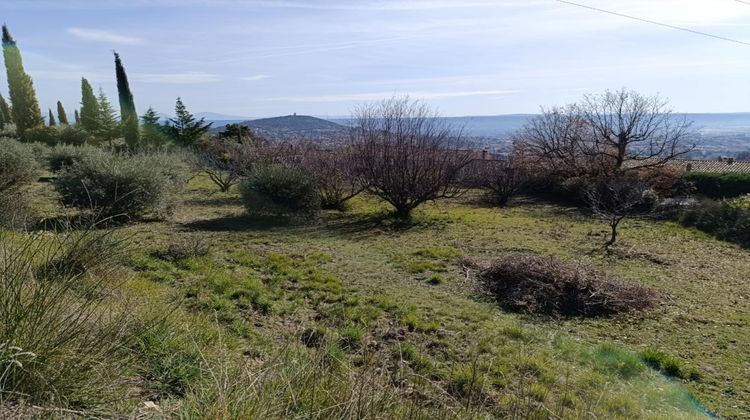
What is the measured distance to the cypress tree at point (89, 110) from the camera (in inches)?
1062

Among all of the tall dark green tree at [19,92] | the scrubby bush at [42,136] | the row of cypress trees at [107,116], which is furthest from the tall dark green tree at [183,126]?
the tall dark green tree at [19,92]

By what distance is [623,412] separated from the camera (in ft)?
11.1

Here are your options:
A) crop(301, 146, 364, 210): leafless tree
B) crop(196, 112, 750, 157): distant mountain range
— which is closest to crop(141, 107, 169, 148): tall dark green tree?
crop(196, 112, 750, 157): distant mountain range

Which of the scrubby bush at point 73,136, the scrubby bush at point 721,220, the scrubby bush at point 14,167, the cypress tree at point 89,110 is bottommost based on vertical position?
the scrubby bush at point 721,220

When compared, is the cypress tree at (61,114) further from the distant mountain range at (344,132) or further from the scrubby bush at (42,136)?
the distant mountain range at (344,132)

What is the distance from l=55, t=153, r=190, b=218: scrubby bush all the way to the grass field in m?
0.56

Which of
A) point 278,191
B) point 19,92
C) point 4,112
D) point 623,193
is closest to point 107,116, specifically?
point 19,92

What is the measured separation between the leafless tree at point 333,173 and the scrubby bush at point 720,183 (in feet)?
37.0

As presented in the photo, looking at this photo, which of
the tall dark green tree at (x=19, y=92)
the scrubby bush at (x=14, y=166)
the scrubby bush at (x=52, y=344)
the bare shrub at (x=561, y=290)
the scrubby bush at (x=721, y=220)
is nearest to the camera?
the scrubby bush at (x=52, y=344)

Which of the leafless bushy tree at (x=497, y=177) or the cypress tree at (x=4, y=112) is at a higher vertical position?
the cypress tree at (x=4, y=112)

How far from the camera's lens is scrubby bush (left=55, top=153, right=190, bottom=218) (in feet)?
30.9

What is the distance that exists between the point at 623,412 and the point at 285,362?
2.52 m

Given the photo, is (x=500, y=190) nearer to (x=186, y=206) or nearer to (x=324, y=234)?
(x=324, y=234)

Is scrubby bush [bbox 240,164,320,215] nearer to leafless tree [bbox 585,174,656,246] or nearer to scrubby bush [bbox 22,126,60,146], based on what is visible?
leafless tree [bbox 585,174,656,246]
